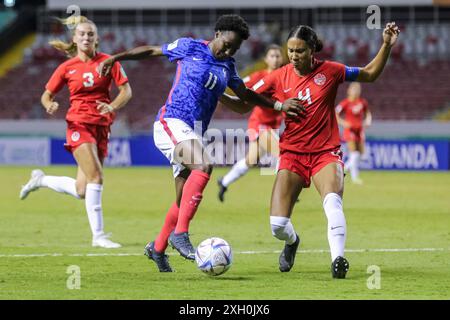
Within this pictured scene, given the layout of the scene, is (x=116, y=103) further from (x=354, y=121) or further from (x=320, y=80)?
(x=354, y=121)

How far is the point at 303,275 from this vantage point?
8781 millimetres

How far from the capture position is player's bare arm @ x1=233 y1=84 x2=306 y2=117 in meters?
8.87

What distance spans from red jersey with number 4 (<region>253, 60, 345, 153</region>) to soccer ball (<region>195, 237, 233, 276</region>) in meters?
1.25

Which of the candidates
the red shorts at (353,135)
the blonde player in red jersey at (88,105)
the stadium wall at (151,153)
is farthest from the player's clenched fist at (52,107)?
the stadium wall at (151,153)

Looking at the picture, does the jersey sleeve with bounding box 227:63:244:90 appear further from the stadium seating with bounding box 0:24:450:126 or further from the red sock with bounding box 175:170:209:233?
the stadium seating with bounding box 0:24:450:126

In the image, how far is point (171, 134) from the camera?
28.6 feet

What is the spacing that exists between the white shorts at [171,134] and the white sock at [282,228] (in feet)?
3.12

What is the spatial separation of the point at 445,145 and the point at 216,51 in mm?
20740

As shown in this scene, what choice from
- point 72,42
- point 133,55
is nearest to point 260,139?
point 72,42

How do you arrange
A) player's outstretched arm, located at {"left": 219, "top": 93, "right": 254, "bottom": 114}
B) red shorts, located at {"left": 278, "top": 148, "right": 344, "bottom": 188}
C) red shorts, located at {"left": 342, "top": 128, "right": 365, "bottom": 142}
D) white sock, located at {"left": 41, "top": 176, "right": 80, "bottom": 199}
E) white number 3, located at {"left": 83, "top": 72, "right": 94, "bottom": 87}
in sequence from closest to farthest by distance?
red shorts, located at {"left": 278, "top": 148, "right": 344, "bottom": 188} < player's outstretched arm, located at {"left": 219, "top": 93, "right": 254, "bottom": 114} < white number 3, located at {"left": 83, "top": 72, "right": 94, "bottom": 87} < white sock, located at {"left": 41, "top": 176, "right": 80, "bottom": 199} < red shorts, located at {"left": 342, "top": 128, "right": 365, "bottom": 142}

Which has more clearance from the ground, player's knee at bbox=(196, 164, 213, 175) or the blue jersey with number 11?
the blue jersey with number 11

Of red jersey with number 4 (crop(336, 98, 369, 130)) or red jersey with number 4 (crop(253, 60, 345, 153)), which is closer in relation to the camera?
red jersey with number 4 (crop(253, 60, 345, 153))

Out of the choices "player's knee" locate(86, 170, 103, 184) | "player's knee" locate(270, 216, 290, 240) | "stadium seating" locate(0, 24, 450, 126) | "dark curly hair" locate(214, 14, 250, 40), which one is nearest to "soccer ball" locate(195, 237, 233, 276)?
Answer: "player's knee" locate(270, 216, 290, 240)
